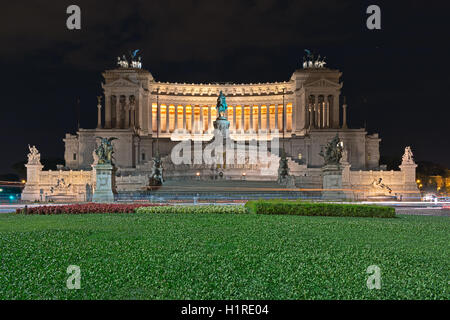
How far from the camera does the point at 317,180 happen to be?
58.2 metres

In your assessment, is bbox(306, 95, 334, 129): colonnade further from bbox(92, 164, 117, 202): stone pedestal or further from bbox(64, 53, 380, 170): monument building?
bbox(92, 164, 117, 202): stone pedestal

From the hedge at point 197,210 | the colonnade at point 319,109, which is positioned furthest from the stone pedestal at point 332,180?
the colonnade at point 319,109

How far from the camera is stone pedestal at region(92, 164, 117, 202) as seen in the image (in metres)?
38.2

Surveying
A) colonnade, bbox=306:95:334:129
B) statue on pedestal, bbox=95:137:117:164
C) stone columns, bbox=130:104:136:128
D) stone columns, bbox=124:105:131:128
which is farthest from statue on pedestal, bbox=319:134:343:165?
stone columns, bbox=124:105:131:128

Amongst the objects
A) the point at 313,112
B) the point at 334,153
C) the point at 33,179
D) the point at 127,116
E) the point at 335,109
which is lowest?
the point at 33,179

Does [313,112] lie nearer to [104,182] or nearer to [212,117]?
[212,117]

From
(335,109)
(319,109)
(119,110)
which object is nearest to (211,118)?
(119,110)

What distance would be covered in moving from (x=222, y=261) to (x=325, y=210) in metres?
14.3

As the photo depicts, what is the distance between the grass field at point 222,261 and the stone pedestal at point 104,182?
67.1 feet

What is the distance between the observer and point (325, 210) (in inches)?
965

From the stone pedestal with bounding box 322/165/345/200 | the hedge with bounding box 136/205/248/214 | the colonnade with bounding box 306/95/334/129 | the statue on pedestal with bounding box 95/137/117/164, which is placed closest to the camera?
the hedge with bounding box 136/205/248/214

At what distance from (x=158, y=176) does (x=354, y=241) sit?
39.9m

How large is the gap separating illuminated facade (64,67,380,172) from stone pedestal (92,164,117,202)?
40.3 meters
